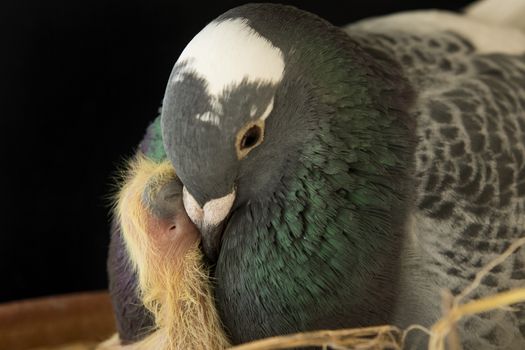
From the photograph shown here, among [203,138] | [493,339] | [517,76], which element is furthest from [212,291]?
[517,76]

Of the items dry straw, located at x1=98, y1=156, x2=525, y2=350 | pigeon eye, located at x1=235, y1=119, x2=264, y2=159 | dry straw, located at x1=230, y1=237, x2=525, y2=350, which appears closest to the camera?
dry straw, located at x1=230, y1=237, x2=525, y2=350

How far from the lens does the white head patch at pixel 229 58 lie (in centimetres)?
90

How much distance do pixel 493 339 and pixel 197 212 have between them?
44 centimetres

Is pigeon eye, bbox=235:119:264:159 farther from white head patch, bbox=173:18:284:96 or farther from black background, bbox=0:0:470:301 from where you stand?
black background, bbox=0:0:470:301

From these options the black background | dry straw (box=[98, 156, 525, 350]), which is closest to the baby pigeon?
dry straw (box=[98, 156, 525, 350])

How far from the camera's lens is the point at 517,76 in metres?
1.22

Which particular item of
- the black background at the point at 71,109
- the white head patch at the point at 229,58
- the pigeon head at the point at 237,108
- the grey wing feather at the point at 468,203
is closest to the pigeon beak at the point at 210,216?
the pigeon head at the point at 237,108

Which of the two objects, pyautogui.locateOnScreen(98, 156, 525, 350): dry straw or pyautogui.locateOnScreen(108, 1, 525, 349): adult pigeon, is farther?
pyautogui.locateOnScreen(98, 156, 525, 350): dry straw

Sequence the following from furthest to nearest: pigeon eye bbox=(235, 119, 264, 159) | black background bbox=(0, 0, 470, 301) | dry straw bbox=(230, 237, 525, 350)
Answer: black background bbox=(0, 0, 470, 301) < pigeon eye bbox=(235, 119, 264, 159) < dry straw bbox=(230, 237, 525, 350)

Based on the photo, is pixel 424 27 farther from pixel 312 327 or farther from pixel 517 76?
pixel 312 327

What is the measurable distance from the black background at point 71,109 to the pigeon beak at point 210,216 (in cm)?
74

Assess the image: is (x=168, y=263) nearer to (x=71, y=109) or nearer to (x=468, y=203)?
(x=468, y=203)

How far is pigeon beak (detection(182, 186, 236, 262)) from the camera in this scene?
984 millimetres

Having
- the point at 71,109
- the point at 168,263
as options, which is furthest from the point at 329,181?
the point at 71,109
